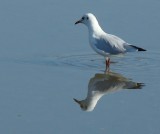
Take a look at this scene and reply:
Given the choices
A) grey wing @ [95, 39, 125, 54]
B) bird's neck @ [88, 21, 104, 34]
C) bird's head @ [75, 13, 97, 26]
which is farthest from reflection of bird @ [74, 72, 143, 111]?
bird's head @ [75, 13, 97, 26]

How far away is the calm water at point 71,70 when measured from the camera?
762 centimetres

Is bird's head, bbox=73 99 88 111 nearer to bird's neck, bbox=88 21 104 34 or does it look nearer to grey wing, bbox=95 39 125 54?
grey wing, bbox=95 39 125 54

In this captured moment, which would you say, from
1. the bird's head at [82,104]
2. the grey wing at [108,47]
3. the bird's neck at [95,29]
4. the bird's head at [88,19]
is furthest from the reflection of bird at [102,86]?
the bird's head at [88,19]

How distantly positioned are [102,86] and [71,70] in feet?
2.38

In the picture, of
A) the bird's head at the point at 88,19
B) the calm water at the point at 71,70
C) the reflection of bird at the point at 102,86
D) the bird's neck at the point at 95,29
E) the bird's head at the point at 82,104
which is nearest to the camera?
the calm water at the point at 71,70

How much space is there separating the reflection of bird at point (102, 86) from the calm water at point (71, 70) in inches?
0.6

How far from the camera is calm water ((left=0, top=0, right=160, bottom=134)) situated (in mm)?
7621

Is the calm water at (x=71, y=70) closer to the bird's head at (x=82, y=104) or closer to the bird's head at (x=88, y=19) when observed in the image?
the bird's head at (x=82, y=104)

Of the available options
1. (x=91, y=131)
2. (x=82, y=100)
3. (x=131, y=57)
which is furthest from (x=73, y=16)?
(x=91, y=131)

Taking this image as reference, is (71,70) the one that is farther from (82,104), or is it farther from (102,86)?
(82,104)

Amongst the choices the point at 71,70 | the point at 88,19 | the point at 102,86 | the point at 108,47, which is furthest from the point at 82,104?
the point at 88,19

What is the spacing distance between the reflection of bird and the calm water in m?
0.02

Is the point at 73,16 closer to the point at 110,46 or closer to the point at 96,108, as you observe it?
the point at 110,46

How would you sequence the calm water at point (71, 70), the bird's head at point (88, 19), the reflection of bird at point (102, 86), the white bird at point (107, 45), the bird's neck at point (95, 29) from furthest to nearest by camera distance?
the bird's head at point (88, 19)
the bird's neck at point (95, 29)
the white bird at point (107, 45)
the reflection of bird at point (102, 86)
the calm water at point (71, 70)
